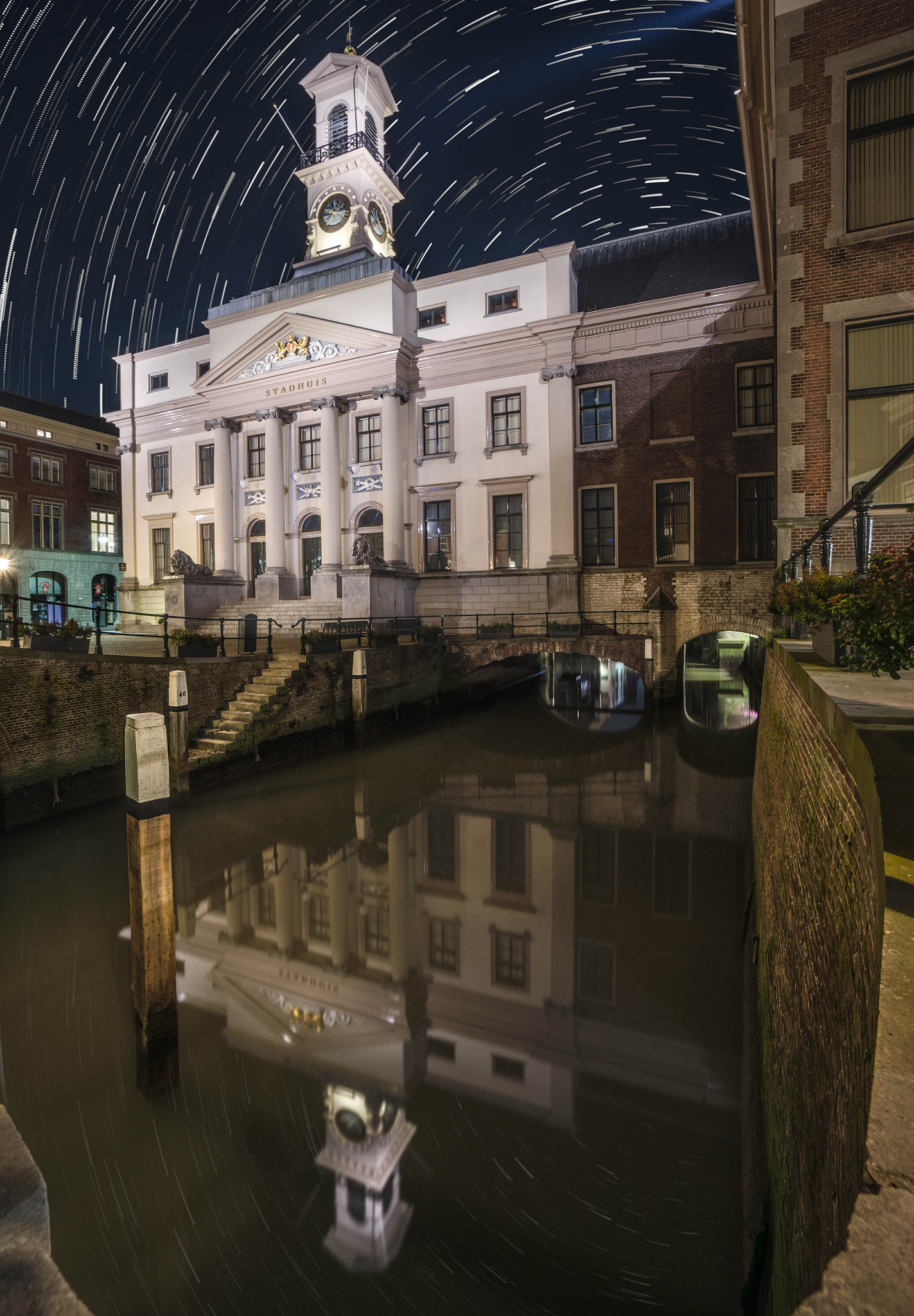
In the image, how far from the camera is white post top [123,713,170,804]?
6.55 meters

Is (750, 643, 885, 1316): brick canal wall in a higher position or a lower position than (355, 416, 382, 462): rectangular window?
lower

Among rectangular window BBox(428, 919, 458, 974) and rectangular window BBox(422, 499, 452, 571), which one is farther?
rectangular window BBox(422, 499, 452, 571)

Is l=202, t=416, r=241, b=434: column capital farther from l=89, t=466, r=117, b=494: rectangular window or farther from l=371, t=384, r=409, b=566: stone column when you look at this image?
l=89, t=466, r=117, b=494: rectangular window

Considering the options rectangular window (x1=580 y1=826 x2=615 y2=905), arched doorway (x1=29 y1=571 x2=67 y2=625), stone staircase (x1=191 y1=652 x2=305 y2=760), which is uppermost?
arched doorway (x1=29 y1=571 x2=67 y2=625)

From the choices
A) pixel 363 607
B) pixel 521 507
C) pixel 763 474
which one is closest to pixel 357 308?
pixel 521 507

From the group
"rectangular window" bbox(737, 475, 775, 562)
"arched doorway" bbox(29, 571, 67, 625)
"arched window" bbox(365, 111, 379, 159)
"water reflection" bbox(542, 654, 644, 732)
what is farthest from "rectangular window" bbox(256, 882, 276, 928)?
"arched window" bbox(365, 111, 379, 159)

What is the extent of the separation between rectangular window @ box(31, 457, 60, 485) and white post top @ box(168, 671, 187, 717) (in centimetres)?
2906

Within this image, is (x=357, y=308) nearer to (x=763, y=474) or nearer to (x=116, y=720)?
(x=763, y=474)

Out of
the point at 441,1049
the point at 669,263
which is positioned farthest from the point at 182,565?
the point at 441,1049

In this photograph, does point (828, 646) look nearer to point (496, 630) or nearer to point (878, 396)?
point (878, 396)

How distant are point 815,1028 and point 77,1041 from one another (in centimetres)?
648

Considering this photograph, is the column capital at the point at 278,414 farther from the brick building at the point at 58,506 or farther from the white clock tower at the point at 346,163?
the brick building at the point at 58,506

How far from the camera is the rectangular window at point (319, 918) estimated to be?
844cm

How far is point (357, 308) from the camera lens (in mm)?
28266
